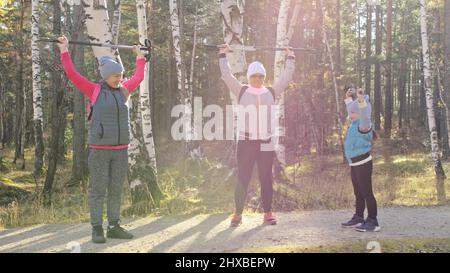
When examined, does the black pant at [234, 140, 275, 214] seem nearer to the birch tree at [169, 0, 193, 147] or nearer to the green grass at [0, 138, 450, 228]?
the green grass at [0, 138, 450, 228]

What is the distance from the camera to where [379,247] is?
5.66m

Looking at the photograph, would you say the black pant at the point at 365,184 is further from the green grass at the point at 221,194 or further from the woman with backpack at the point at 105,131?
the woman with backpack at the point at 105,131

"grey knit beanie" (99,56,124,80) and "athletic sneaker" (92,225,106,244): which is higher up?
"grey knit beanie" (99,56,124,80)

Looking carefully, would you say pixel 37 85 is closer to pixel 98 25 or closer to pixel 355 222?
pixel 98 25

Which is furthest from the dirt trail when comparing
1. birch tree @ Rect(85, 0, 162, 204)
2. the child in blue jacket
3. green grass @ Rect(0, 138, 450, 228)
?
birch tree @ Rect(85, 0, 162, 204)

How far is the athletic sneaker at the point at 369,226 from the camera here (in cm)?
655

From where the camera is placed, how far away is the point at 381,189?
40.0 ft

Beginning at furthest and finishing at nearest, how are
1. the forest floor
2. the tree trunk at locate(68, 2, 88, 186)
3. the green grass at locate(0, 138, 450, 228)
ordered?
1. the tree trunk at locate(68, 2, 88, 186)
2. the green grass at locate(0, 138, 450, 228)
3. the forest floor

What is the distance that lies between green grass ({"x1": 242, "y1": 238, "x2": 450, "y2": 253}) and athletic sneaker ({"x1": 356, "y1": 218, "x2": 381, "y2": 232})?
1.72 ft

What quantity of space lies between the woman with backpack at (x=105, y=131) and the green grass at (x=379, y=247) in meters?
1.88

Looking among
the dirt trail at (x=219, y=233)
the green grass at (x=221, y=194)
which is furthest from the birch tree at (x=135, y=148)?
the dirt trail at (x=219, y=233)

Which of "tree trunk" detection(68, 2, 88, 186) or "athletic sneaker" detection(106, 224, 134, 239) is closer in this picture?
"athletic sneaker" detection(106, 224, 134, 239)

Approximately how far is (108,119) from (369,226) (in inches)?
151

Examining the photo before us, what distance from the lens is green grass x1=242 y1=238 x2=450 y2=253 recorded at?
5.59 metres
